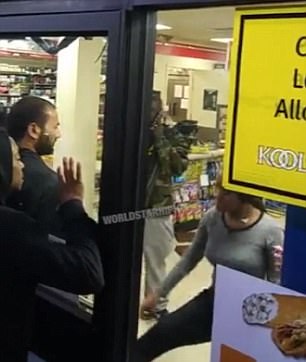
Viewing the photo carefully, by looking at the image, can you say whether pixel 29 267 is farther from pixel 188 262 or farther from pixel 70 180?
pixel 188 262

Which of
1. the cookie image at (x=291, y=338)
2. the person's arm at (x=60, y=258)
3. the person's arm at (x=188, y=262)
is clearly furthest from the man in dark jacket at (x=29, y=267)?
the cookie image at (x=291, y=338)

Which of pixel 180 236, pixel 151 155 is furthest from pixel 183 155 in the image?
pixel 180 236

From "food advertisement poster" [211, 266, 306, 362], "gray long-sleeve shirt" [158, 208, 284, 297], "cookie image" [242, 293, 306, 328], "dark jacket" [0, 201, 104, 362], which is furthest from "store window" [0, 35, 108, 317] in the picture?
"cookie image" [242, 293, 306, 328]

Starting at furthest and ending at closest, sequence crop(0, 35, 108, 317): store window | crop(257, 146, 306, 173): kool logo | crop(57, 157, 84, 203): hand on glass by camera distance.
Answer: crop(57, 157, 84, 203): hand on glass → crop(0, 35, 108, 317): store window → crop(257, 146, 306, 173): kool logo

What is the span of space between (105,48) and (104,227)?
562 mm

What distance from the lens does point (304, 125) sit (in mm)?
1497

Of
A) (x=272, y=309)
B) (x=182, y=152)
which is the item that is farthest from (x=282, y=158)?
(x=182, y=152)

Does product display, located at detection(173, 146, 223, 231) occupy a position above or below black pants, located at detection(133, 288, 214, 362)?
above

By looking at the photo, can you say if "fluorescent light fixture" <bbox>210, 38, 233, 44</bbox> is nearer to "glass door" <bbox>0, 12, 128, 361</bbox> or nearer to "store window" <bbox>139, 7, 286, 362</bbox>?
"store window" <bbox>139, 7, 286, 362</bbox>

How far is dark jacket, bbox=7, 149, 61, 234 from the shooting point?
2297 millimetres

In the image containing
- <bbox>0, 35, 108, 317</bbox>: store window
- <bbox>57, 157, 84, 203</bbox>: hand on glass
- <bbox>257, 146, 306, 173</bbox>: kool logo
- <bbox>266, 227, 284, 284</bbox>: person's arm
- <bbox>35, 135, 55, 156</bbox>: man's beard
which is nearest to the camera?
<bbox>257, 146, 306, 173</bbox>: kool logo

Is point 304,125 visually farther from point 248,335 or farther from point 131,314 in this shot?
point 131,314

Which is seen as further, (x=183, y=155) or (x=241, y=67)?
(x=183, y=155)

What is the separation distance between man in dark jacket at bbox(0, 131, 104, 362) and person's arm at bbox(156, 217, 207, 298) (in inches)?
8.2
